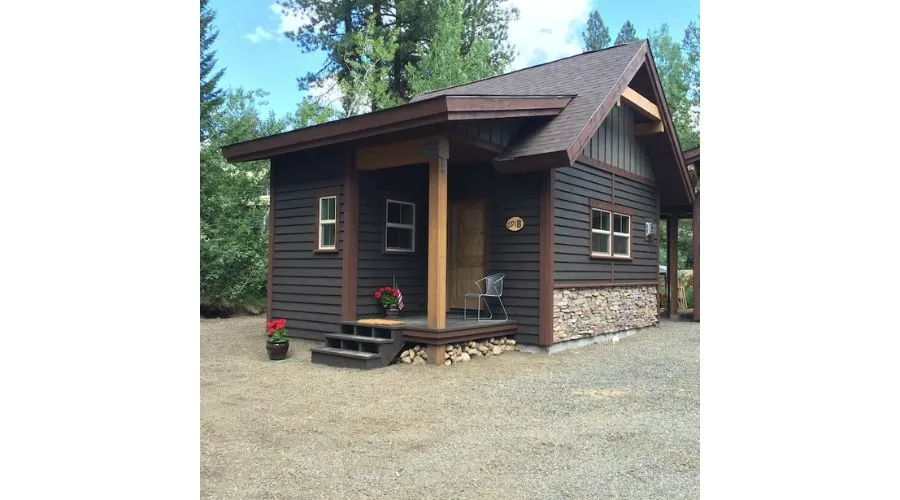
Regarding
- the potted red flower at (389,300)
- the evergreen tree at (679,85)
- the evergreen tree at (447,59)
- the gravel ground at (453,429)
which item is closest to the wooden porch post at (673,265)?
the gravel ground at (453,429)

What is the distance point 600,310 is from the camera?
9023mm

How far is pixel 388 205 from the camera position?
27.4ft

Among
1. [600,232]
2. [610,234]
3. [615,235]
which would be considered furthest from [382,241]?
[615,235]

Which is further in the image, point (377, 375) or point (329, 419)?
point (377, 375)

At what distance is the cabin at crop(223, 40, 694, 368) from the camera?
22.2ft

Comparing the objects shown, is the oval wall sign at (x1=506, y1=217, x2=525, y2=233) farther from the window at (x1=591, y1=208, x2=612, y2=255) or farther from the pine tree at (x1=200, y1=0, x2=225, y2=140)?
the pine tree at (x1=200, y1=0, x2=225, y2=140)

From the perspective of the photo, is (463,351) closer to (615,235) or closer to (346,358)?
(346,358)

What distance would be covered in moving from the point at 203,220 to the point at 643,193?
30.0ft

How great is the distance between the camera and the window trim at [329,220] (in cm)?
795

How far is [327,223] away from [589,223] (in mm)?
3785

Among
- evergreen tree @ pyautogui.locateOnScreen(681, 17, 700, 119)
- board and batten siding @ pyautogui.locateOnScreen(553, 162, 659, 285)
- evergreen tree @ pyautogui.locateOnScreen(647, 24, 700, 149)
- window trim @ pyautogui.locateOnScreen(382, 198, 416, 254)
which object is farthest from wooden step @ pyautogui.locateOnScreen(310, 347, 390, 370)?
evergreen tree @ pyautogui.locateOnScreen(681, 17, 700, 119)

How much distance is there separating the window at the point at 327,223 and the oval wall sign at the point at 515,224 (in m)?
2.35
